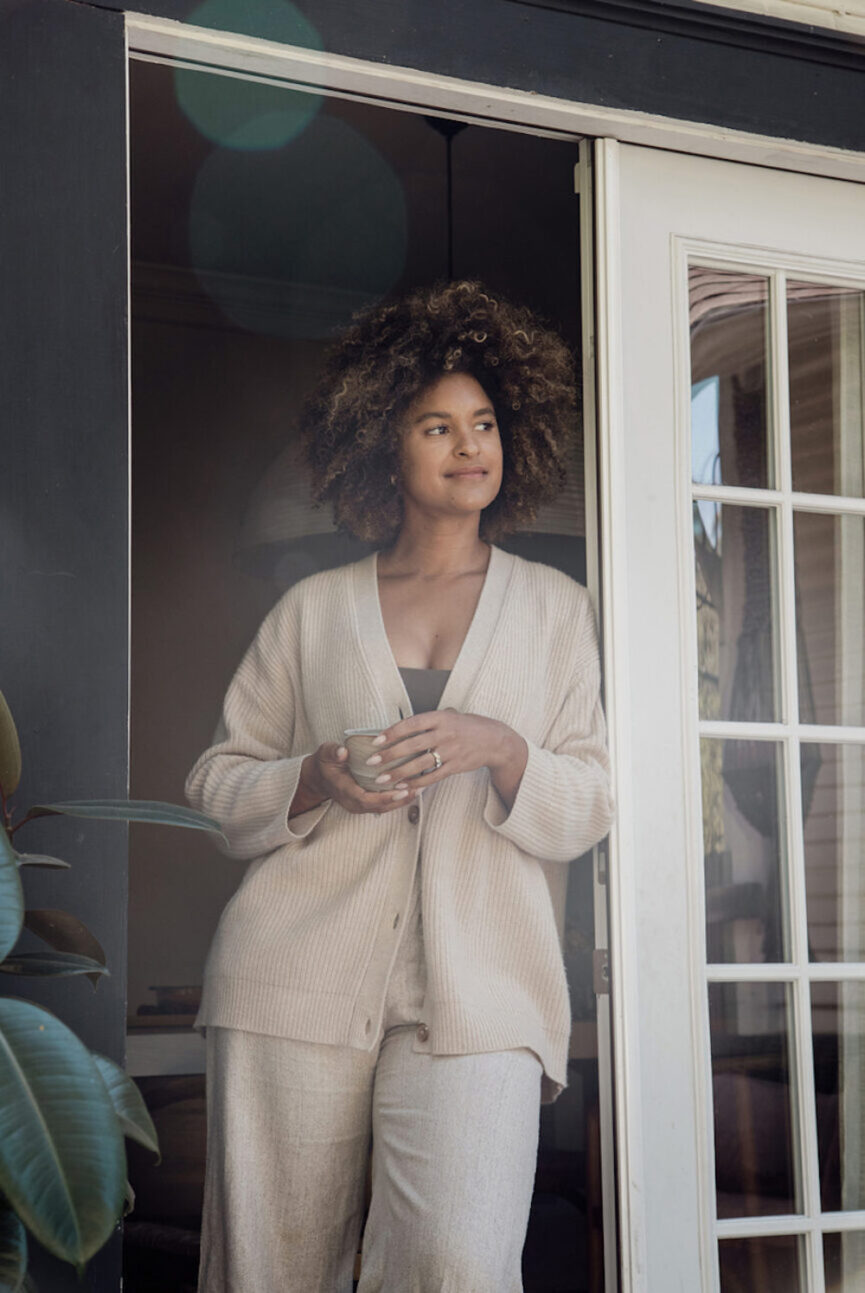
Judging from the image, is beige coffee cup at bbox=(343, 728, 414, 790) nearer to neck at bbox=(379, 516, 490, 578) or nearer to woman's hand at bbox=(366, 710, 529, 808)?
woman's hand at bbox=(366, 710, 529, 808)

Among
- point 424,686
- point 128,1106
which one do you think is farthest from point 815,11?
point 128,1106

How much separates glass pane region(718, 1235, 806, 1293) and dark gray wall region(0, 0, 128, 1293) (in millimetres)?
1033

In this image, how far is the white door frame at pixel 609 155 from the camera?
2244 millimetres

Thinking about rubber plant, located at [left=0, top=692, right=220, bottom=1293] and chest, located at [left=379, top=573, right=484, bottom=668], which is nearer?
rubber plant, located at [left=0, top=692, right=220, bottom=1293]

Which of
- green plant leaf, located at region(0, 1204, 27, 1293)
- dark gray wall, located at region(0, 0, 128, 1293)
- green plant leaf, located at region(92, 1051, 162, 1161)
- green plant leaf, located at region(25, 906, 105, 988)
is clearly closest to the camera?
green plant leaf, located at region(0, 1204, 27, 1293)

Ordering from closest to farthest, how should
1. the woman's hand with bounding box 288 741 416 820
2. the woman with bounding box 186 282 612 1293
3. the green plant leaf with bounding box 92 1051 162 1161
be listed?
the green plant leaf with bounding box 92 1051 162 1161 → the woman with bounding box 186 282 612 1293 → the woman's hand with bounding box 288 741 416 820

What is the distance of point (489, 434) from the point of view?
238 cm

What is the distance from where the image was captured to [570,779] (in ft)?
7.55

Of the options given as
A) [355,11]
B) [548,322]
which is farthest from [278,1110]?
[355,11]

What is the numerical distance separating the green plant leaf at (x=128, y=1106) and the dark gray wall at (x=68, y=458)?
0.37 meters

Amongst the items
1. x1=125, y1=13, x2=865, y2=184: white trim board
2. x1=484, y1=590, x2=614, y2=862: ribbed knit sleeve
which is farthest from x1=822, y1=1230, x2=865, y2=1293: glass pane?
x1=125, y1=13, x2=865, y2=184: white trim board

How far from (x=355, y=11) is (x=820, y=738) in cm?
150

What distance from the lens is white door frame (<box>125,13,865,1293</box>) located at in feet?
7.36

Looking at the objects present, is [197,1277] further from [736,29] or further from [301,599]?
[736,29]
